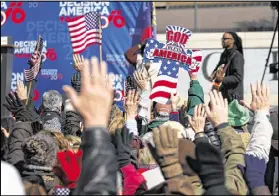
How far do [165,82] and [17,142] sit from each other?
2806mm

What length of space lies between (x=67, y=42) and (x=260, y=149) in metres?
9.98

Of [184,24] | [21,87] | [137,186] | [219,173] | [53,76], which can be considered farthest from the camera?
[184,24]

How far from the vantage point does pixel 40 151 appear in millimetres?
4922

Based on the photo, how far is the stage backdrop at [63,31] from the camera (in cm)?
1420

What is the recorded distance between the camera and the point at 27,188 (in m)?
3.84

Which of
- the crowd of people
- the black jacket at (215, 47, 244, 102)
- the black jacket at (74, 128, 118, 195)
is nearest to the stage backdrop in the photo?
the black jacket at (215, 47, 244, 102)

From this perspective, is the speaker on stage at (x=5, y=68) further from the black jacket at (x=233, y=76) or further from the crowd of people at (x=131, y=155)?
the black jacket at (x=233, y=76)

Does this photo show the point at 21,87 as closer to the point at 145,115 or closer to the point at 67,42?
the point at 145,115

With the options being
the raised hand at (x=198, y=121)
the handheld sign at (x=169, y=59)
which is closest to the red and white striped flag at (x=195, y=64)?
the handheld sign at (x=169, y=59)

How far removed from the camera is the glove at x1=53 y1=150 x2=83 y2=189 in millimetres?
4395

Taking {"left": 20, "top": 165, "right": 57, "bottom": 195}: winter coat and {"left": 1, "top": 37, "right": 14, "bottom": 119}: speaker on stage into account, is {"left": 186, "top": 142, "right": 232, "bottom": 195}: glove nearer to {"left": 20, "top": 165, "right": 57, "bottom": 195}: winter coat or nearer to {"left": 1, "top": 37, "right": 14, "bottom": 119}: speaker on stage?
{"left": 1, "top": 37, "right": 14, "bottom": 119}: speaker on stage

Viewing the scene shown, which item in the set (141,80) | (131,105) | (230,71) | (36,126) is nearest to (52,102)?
(141,80)

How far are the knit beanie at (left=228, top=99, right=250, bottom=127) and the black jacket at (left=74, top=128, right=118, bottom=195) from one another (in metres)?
3.60

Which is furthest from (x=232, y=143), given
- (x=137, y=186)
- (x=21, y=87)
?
(x=21, y=87)
